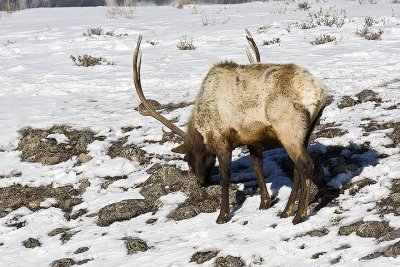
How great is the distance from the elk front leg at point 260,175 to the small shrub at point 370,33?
704 cm

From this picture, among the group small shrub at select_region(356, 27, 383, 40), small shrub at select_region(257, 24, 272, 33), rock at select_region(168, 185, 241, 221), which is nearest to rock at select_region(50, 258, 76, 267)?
rock at select_region(168, 185, 241, 221)

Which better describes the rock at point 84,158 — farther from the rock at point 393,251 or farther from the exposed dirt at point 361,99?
the rock at point 393,251

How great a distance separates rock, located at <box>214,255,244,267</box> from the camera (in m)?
5.62

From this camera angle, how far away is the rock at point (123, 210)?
721 cm

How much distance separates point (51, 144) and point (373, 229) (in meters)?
5.36

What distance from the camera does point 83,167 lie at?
872 centimetres

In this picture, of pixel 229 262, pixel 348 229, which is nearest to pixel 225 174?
pixel 229 262

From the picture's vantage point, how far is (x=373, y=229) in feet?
18.6

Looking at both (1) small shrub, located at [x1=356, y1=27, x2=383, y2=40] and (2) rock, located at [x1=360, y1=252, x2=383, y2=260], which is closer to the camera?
(2) rock, located at [x1=360, y1=252, x2=383, y2=260]

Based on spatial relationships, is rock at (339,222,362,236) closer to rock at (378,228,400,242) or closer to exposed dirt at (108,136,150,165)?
rock at (378,228,400,242)

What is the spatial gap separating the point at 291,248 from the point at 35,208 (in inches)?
141

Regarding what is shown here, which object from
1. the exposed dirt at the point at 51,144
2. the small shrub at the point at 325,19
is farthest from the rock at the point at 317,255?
the small shrub at the point at 325,19

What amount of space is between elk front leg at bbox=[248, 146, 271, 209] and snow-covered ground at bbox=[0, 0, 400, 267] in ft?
0.53

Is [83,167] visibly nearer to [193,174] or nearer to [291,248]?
[193,174]
